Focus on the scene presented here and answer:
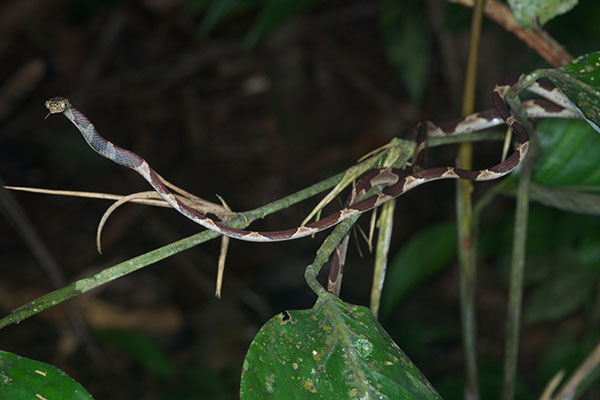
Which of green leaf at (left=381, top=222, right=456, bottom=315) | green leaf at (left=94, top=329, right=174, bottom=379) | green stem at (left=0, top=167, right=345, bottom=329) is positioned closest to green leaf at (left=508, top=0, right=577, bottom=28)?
green stem at (left=0, top=167, right=345, bottom=329)

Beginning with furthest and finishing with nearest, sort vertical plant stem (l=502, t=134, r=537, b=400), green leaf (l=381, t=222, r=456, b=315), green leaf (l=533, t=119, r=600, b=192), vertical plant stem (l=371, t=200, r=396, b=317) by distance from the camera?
green leaf (l=381, t=222, r=456, b=315)
green leaf (l=533, t=119, r=600, b=192)
vertical plant stem (l=502, t=134, r=537, b=400)
vertical plant stem (l=371, t=200, r=396, b=317)

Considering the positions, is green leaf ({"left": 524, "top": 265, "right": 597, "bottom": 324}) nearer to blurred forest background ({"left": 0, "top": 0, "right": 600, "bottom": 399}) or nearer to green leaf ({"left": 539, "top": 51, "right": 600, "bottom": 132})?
blurred forest background ({"left": 0, "top": 0, "right": 600, "bottom": 399})

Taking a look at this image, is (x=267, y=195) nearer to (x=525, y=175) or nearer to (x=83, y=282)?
(x=525, y=175)

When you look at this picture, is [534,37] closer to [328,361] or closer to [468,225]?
[468,225]

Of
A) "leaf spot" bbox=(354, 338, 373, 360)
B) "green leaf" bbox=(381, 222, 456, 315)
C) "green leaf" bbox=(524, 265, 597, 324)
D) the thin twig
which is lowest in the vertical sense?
"leaf spot" bbox=(354, 338, 373, 360)

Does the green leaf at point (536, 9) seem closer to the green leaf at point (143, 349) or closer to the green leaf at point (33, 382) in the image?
the green leaf at point (33, 382)

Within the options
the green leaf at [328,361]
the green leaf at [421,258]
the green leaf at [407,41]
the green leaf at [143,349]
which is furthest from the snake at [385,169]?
the green leaf at [407,41]
